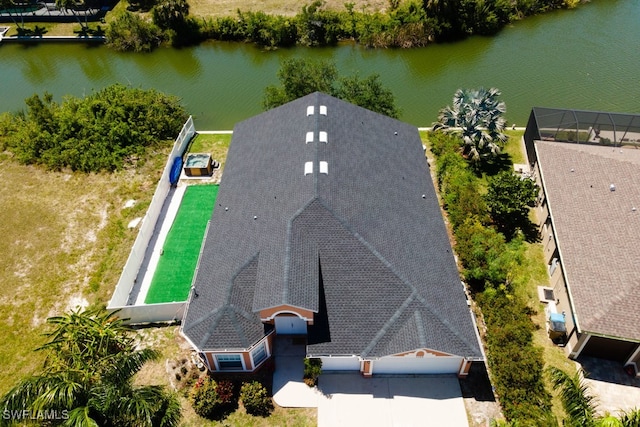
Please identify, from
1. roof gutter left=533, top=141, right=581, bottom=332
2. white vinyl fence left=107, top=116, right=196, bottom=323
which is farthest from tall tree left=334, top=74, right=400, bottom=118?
white vinyl fence left=107, top=116, right=196, bottom=323

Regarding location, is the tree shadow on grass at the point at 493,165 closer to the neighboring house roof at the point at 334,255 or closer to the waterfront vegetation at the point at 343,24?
the neighboring house roof at the point at 334,255

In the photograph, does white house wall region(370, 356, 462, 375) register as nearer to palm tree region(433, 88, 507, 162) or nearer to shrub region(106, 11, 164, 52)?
palm tree region(433, 88, 507, 162)

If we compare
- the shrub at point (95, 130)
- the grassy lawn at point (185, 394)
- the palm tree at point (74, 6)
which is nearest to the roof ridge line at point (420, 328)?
the grassy lawn at point (185, 394)

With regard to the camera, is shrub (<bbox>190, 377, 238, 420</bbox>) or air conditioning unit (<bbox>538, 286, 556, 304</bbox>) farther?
air conditioning unit (<bbox>538, 286, 556, 304</bbox>)

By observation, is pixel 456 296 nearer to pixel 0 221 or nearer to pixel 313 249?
pixel 313 249

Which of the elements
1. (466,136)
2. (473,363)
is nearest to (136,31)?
(466,136)

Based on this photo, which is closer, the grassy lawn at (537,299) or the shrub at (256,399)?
the shrub at (256,399)
